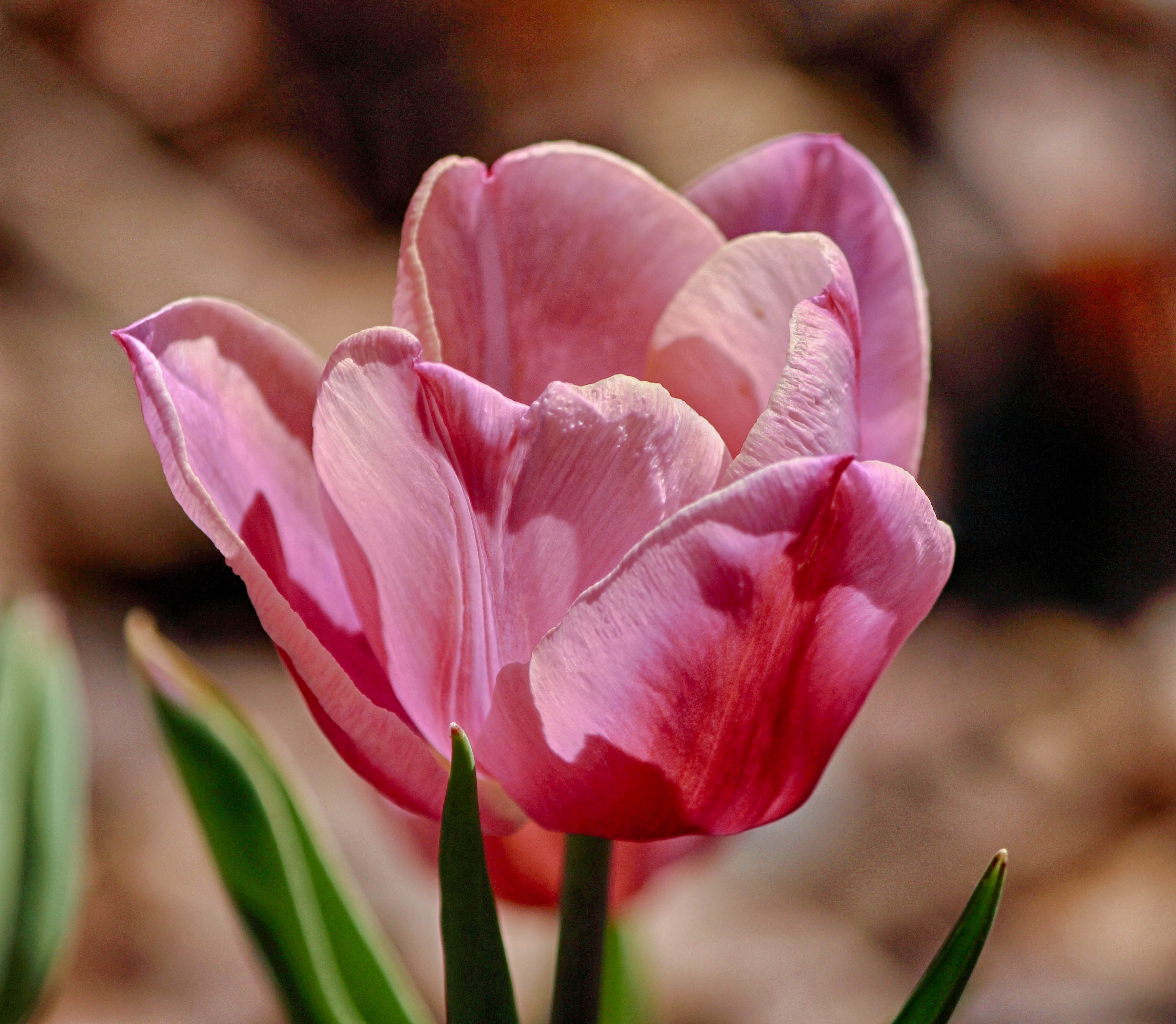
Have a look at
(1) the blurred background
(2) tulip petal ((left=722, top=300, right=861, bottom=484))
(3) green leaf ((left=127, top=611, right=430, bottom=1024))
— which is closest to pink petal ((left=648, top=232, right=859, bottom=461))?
(2) tulip petal ((left=722, top=300, right=861, bottom=484))

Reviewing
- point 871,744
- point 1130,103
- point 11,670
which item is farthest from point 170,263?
point 1130,103

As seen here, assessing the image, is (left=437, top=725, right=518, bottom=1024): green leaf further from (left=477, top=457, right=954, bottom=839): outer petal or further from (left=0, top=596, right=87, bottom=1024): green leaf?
(left=0, top=596, right=87, bottom=1024): green leaf

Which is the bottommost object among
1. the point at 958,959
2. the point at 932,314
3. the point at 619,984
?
the point at 932,314

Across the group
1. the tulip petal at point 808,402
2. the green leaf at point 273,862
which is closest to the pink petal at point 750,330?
the tulip petal at point 808,402

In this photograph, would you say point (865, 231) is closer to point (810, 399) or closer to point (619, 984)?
point (810, 399)

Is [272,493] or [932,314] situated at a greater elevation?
[272,493]

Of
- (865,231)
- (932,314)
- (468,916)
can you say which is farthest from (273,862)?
(932,314)

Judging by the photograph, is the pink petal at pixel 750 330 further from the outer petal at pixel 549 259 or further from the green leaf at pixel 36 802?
the green leaf at pixel 36 802
